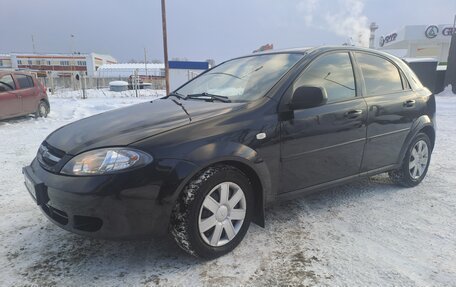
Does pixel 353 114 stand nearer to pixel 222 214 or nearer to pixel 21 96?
pixel 222 214

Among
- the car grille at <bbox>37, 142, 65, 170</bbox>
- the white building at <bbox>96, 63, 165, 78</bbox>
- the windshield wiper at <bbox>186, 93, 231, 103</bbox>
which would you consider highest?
the windshield wiper at <bbox>186, 93, 231, 103</bbox>

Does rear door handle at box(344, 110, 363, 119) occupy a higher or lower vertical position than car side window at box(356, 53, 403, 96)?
lower

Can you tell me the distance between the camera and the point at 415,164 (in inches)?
172

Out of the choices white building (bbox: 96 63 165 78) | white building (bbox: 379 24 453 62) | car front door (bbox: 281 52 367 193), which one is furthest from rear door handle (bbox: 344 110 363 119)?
white building (bbox: 96 63 165 78)

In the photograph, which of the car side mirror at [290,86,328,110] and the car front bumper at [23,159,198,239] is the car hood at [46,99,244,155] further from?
the car side mirror at [290,86,328,110]

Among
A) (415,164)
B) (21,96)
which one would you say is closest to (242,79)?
(415,164)

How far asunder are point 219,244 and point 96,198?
3.22 feet

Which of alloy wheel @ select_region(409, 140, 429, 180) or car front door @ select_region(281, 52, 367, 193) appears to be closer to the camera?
car front door @ select_region(281, 52, 367, 193)

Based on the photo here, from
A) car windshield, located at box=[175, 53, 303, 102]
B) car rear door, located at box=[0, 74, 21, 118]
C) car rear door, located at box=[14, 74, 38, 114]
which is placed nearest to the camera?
car windshield, located at box=[175, 53, 303, 102]

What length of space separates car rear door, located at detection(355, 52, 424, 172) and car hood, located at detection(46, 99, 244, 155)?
1.61m

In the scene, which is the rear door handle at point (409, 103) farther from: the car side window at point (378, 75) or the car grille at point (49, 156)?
the car grille at point (49, 156)

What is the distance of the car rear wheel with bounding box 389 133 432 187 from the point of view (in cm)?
427

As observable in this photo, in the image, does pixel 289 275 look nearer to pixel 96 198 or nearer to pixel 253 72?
pixel 96 198

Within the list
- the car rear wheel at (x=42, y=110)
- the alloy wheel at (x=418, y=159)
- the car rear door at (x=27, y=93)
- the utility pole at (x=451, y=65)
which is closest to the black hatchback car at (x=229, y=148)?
the alloy wheel at (x=418, y=159)
